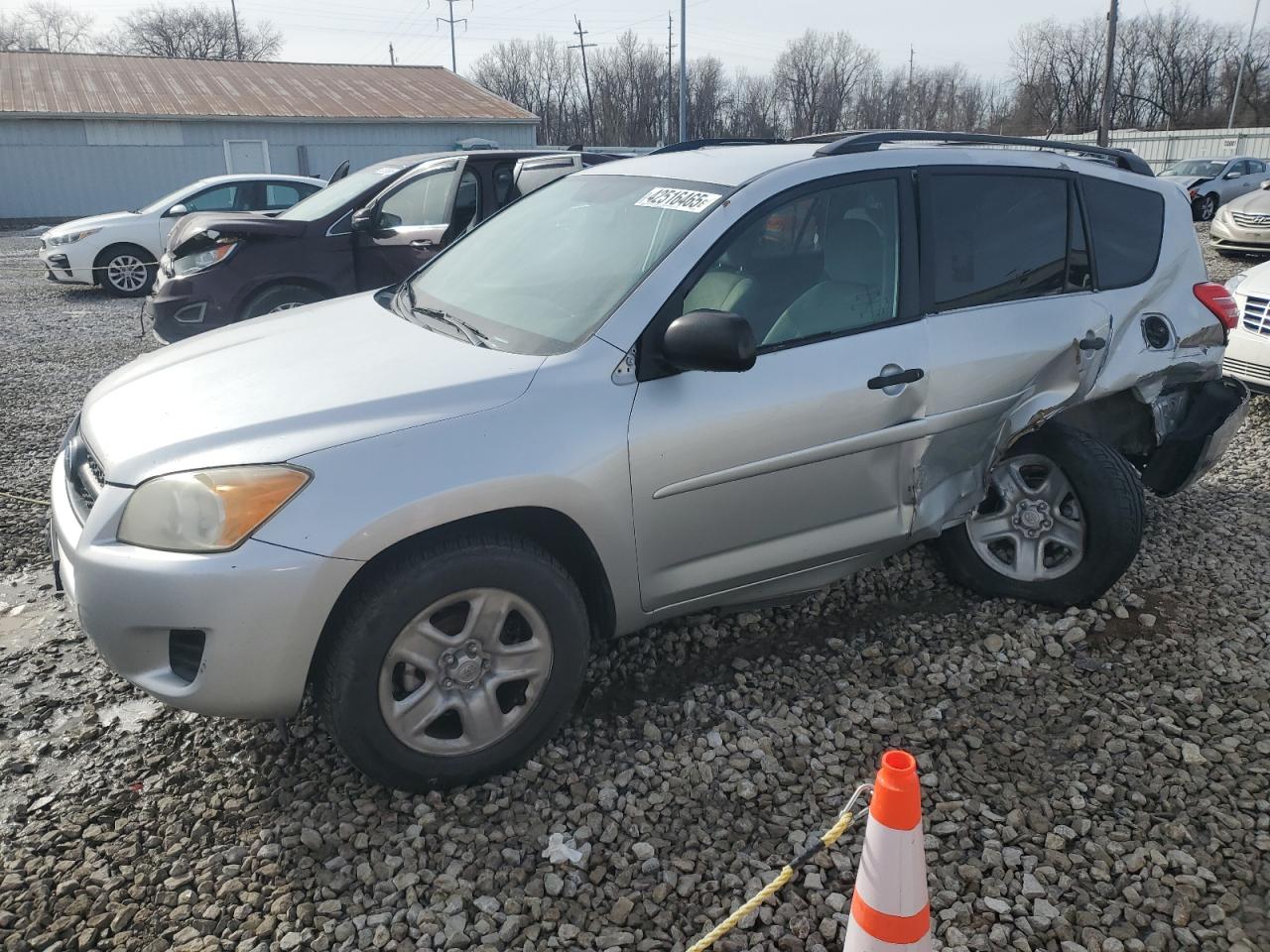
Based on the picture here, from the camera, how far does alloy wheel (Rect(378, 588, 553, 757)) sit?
2.61 metres

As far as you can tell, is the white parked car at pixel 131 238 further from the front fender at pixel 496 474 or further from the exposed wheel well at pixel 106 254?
the front fender at pixel 496 474

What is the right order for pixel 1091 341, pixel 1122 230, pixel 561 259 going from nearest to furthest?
pixel 561 259, pixel 1091 341, pixel 1122 230

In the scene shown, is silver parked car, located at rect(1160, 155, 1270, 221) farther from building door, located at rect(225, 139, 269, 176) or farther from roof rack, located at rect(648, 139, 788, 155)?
building door, located at rect(225, 139, 269, 176)

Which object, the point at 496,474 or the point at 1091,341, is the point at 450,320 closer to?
the point at 496,474

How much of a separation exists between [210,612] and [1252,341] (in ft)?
22.1

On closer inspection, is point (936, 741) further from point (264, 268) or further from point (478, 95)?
point (478, 95)

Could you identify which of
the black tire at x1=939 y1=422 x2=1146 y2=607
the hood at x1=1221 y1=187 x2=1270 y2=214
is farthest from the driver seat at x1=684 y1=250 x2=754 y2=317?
the hood at x1=1221 y1=187 x2=1270 y2=214

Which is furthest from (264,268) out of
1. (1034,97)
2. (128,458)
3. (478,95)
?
(1034,97)

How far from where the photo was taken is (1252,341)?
6.39 metres

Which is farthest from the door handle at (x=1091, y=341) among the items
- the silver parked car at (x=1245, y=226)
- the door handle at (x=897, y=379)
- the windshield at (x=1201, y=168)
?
the windshield at (x=1201, y=168)

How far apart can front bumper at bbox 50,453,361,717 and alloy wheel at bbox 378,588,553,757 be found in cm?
26

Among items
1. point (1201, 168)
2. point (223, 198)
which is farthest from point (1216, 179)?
point (223, 198)

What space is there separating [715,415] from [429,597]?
101 cm

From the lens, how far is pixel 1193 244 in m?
4.12
